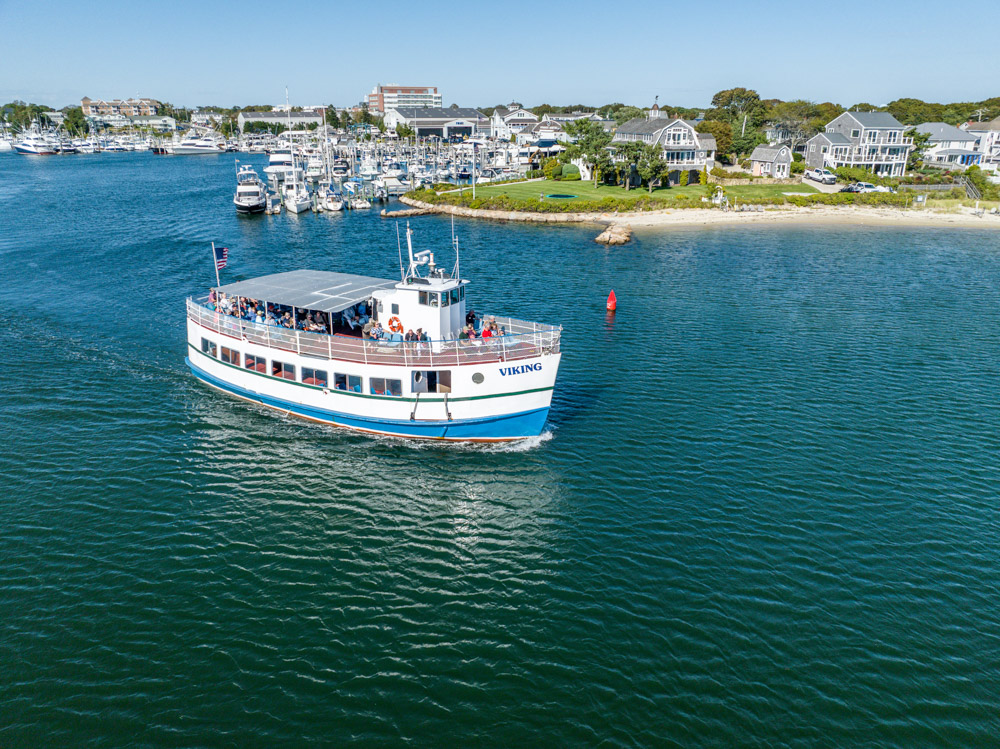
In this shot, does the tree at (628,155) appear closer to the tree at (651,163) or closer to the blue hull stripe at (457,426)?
the tree at (651,163)

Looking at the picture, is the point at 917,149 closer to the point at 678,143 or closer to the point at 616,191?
the point at 678,143

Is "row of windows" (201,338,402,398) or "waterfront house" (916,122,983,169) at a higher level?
"waterfront house" (916,122,983,169)

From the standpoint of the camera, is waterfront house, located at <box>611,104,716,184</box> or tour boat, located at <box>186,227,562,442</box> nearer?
tour boat, located at <box>186,227,562,442</box>

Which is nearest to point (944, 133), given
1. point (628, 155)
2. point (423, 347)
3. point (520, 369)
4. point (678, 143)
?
point (678, 143)

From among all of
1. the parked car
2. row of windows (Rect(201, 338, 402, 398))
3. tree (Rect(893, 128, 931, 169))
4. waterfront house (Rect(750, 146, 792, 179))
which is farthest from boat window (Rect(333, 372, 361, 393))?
tree (Rect(893, 128, 931, 169))

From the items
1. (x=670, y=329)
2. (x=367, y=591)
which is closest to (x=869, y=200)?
(x=670, y=329)

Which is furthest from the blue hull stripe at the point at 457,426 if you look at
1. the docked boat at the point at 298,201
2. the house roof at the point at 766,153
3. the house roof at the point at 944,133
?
the house roof at the point at 944,133

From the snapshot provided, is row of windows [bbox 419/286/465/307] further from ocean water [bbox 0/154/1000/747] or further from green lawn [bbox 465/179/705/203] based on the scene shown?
green lawn [bbox 465/179/705/203]
